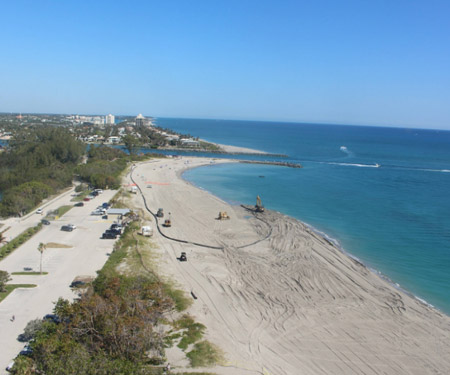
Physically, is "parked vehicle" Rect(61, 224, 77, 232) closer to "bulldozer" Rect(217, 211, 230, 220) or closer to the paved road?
the paved road

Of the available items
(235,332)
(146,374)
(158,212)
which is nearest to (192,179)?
(158,212)

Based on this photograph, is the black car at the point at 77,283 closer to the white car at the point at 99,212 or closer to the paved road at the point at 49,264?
the paved road at the point at 49,264

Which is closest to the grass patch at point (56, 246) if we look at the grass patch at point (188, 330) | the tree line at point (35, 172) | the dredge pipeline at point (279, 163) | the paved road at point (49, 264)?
the paved road at point (49, 264)

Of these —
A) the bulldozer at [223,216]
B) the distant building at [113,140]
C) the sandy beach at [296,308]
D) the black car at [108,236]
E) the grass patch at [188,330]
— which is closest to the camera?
the sandy beach at [296,308]

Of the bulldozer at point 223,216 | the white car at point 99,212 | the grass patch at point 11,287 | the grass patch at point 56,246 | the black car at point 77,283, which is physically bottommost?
the grass patch at point 11,287

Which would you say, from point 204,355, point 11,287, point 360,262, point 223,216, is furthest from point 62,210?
point 360,262

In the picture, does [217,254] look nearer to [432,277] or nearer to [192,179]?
[432,277]

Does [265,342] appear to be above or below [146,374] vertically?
below
